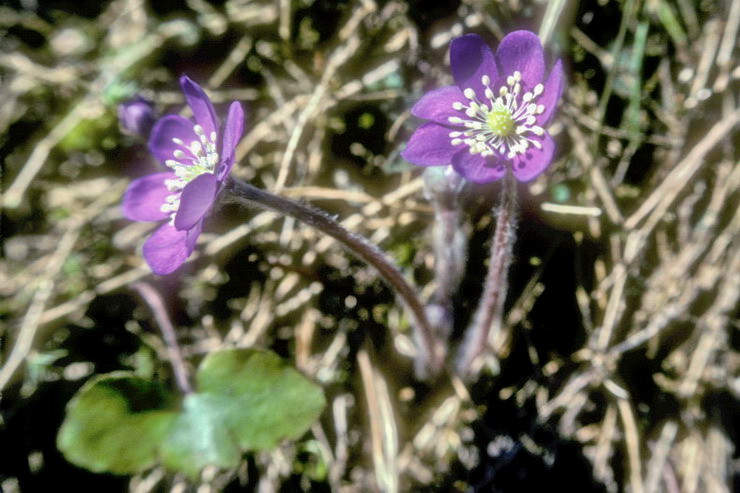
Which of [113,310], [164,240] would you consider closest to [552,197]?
[164,240]

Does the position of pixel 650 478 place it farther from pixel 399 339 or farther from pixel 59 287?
pixel 59 287

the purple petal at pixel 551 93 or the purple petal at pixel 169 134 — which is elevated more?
the purple petal at pixel 551 93

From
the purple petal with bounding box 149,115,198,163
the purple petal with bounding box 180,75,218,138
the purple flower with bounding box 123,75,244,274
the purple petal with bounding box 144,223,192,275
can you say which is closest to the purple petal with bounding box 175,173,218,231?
the purple flower with bounding box 123,75,244,274

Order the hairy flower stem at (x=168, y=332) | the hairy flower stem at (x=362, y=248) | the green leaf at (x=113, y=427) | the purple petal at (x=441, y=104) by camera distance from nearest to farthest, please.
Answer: the hairy flower stem at (x=362, y=248) < the purple petal at (x=441, y=104) < the green leaf at (x=113, y=427) < the hairy flower stem at (x=168, y=332)

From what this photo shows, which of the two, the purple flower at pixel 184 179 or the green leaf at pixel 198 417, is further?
the green leaf at pixel 198 417

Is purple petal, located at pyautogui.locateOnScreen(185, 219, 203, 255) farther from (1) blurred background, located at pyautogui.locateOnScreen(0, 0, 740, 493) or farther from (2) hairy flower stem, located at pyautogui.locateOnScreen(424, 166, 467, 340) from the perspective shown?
(2) hairy flower stem, located at pyautogui.locateOnScreen(424, 166, 467, 340)

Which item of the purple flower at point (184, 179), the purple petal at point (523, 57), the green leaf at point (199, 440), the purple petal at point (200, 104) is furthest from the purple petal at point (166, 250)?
the purple petal at point (523, 57)

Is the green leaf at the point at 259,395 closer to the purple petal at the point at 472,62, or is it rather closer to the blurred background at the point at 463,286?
the blurred background at the point at 463,286
